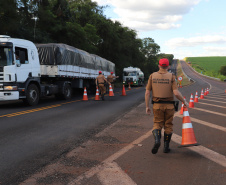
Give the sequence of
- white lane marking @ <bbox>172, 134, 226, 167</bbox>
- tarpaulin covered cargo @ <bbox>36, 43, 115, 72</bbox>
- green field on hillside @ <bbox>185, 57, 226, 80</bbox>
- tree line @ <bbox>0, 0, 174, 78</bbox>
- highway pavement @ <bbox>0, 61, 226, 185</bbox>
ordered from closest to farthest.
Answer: highway pavement @ <bbox>0, 61, 226, 185</bbox>, white lane marking @ <bbox>172, 134, 226, 167</bbox>, tarpaulin covered cargo @ <bbox>36, 43, 115, 72</bbox>, tree line @ <bbox>0, 0, 174, 78</bbox>, green field on hillside @ <bbox>185, 57, 226, 80</bbox>

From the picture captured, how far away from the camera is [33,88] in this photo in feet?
42.6

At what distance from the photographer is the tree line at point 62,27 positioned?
21003 mm

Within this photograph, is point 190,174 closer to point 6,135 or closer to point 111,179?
point 111,179

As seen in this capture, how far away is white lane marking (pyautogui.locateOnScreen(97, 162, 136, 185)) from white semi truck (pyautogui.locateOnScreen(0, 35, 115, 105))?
8605 mm

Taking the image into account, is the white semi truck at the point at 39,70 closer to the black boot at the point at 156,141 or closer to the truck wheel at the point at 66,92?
the truck wheel at the point at 66,92

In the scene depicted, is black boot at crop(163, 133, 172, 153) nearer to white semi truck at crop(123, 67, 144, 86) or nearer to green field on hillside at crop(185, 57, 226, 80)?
white semi truck at crop(123, 67, 144, 86)

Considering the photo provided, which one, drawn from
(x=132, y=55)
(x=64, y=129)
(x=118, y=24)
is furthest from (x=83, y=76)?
(x=132, y=55)

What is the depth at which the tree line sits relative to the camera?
21.0 m

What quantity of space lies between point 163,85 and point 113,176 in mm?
1981

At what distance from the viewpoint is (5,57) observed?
1155cm

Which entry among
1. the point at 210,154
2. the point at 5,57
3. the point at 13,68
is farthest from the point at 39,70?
the point at 210,154

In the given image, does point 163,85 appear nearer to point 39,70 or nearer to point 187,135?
point 187,135

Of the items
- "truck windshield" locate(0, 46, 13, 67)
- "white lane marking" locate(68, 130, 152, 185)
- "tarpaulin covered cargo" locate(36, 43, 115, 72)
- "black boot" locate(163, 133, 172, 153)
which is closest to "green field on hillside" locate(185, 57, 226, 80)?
"tarpaulin covered cargo" locate(36, 43, 115, 72)

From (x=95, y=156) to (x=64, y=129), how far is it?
109 inches
